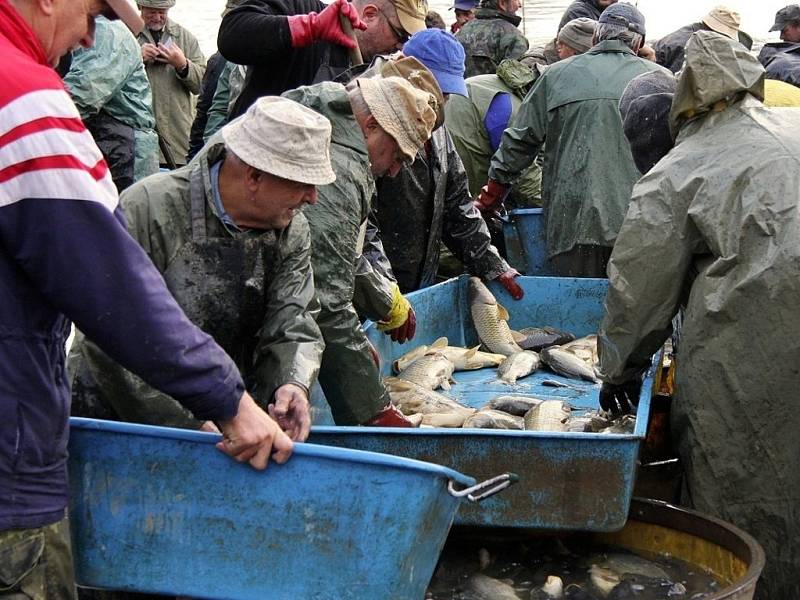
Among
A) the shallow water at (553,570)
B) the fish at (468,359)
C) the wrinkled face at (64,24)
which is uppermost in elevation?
the wrinkled face at (64,24)

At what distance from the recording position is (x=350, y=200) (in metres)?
4.42

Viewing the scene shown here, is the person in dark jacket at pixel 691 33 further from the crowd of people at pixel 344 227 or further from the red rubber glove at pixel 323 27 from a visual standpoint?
the red rubber glove at pixel 323 27

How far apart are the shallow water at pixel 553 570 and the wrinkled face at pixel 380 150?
1.40m

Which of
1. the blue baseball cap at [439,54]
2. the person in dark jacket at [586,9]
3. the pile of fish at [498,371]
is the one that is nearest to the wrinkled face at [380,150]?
the pile of fish at [498,371]

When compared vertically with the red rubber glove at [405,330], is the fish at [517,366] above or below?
below

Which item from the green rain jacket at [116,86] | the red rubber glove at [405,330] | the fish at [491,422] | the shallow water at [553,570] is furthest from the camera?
the green rain jacket at [116,86]

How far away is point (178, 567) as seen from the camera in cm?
304

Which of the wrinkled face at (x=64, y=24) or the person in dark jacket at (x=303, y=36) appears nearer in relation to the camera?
the wrinkled face at (x=64, y=24)

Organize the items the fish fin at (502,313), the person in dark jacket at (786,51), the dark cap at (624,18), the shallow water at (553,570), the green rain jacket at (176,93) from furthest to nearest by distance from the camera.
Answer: the green rain jacket at (176,93) < the person in dark jacket at (786,51) < the dark cap at (624,18) < the fish fin at (502,313) < the shallow water at (553,570)

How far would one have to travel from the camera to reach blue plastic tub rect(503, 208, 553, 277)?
26.7 ft

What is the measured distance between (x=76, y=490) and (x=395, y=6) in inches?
147

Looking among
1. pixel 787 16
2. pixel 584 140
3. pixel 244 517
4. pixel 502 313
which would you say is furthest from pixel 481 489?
pixel 787 16

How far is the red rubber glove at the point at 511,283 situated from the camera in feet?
22.3

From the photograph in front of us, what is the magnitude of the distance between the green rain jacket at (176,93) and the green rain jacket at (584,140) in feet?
11.7
